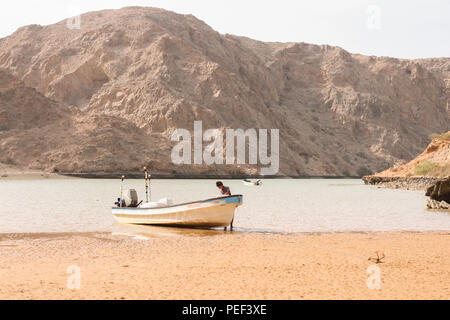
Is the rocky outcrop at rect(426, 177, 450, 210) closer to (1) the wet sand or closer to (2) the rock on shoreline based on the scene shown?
(1) the wet sand

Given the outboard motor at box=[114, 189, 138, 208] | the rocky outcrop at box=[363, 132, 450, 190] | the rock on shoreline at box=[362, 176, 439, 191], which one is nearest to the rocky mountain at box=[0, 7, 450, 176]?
the rock on shoreline at box=[362, 176, 439, 191]

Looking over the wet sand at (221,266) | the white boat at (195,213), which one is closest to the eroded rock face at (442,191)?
the wet sand at (221,266)

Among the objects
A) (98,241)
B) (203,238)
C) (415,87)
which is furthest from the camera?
(415,87)

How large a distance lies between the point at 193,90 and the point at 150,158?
2696 cm

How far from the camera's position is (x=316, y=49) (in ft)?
551

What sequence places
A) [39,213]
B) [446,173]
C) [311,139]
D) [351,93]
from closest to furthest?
[39,213]
[446,173]
[311,139]
[351,93]

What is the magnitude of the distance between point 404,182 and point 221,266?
65651 millimetres

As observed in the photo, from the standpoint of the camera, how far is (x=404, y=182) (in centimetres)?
7275

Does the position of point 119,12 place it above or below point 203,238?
above

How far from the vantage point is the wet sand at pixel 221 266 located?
9.44 meters

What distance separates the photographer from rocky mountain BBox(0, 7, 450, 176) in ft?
311

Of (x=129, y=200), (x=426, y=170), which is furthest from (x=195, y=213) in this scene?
(x=426, y=170)
